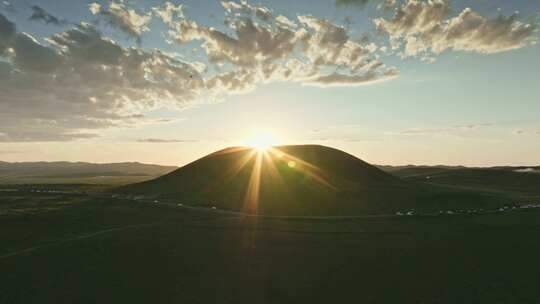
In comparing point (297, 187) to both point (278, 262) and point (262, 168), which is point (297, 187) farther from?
point (278, 262)

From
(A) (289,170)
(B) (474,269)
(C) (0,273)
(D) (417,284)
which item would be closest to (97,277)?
(C) (0,273)

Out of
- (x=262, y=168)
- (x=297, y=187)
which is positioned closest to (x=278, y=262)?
(x=297, y=187)

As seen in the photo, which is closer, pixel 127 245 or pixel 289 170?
pixel 127 245

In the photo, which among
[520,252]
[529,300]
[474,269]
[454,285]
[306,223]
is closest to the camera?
[529,300]

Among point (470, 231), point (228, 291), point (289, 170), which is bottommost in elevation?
point (228, 291)

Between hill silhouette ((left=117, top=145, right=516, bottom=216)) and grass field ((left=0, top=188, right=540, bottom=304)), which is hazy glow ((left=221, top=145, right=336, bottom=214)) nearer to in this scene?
hill silhouette ((left=117, top=145, right=516, bottom=216))

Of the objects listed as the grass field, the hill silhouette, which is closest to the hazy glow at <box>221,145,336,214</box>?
the hill silhouette

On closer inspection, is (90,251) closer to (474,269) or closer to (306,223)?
(306,223)

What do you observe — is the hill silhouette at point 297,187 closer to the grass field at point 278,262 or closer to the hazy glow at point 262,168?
the hazy glow at point 262,168
